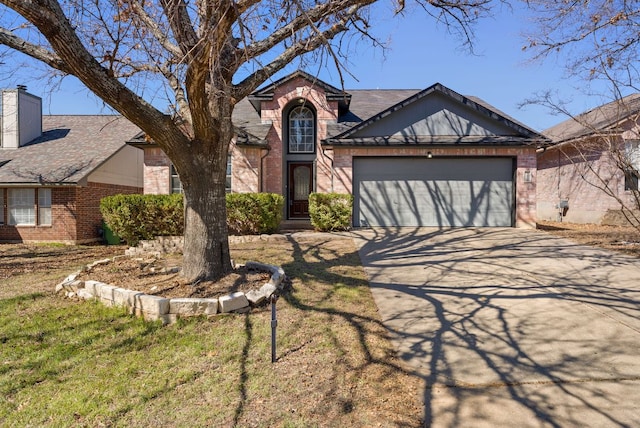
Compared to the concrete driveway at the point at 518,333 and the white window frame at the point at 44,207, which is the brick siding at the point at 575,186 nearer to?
the concrete driveway at the point at 518,333

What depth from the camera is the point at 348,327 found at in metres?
4.35

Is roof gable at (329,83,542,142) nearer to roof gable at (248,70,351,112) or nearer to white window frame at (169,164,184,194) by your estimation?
roof gable at (248,70,351,112)

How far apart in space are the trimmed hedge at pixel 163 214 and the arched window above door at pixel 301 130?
4415mm

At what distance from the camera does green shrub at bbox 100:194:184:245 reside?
11.0 meters

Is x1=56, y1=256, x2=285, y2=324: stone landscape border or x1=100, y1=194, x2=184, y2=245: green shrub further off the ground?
x1=100, y1=194, x2=184, y2=245: green shrub

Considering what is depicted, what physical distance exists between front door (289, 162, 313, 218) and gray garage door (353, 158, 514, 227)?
8.92 feet

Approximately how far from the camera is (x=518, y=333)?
4.21m

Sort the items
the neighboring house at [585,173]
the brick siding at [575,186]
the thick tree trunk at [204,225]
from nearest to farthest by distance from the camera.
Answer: the thick tree trunk at [204,225] → the neighboring house at [585,173] → the brick siding at [575,186]

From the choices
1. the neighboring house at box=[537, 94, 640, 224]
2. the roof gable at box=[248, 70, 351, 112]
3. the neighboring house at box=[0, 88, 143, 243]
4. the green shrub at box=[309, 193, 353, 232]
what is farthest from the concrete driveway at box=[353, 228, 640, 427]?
the neighboring house at box=[0, 88, 143, 243]

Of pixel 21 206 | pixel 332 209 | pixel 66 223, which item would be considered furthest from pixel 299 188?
pixel 21 206

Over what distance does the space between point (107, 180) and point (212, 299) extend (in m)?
13.2

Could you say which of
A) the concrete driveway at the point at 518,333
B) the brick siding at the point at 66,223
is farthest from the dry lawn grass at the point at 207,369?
the brick siding at the point at 66,223

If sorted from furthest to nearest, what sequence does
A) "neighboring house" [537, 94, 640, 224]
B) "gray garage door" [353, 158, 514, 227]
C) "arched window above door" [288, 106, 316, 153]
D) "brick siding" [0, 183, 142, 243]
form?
"arched window above door" [288, 106, 316, 153] < "brick siding" [0, 183, 142, 243] < "neighboring house" [537, 94, 640, 224] < "gray garage door" [353, 158, 514, 227]

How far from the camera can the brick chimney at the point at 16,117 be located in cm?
1544
